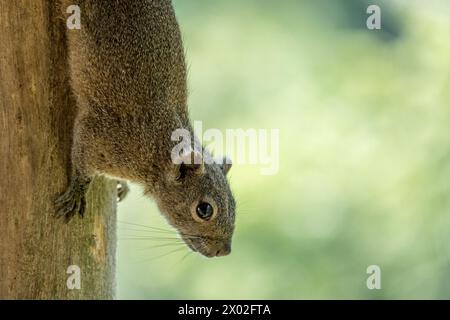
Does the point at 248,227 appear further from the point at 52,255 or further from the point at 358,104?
the point at 52,255

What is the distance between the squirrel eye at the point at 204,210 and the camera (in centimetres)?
481

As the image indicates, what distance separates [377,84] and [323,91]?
43cm

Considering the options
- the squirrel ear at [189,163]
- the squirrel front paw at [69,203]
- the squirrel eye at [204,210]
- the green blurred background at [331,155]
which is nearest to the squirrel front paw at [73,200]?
the squirrel front paw at [69,203]

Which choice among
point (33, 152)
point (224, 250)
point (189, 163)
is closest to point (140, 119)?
point (189, 163)

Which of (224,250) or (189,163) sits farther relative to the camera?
(224,250)

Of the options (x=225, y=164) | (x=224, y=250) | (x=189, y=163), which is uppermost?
(x=225, y=164)

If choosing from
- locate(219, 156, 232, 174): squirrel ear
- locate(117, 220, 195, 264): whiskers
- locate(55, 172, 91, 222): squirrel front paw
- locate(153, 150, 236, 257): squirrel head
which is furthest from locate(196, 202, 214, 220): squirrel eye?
locate(55, 172, 91, 222): squirrel front paw

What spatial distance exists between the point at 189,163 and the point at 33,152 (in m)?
0.88

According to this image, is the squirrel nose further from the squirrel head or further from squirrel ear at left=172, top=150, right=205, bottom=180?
squirrel ear at left=172, top=150, right=205, bottom=180

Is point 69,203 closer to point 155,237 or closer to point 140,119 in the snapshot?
point 140,119

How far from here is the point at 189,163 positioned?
15.5ft

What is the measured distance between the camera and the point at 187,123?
201 inches

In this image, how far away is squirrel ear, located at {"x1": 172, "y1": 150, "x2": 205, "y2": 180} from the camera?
15.4 feet
